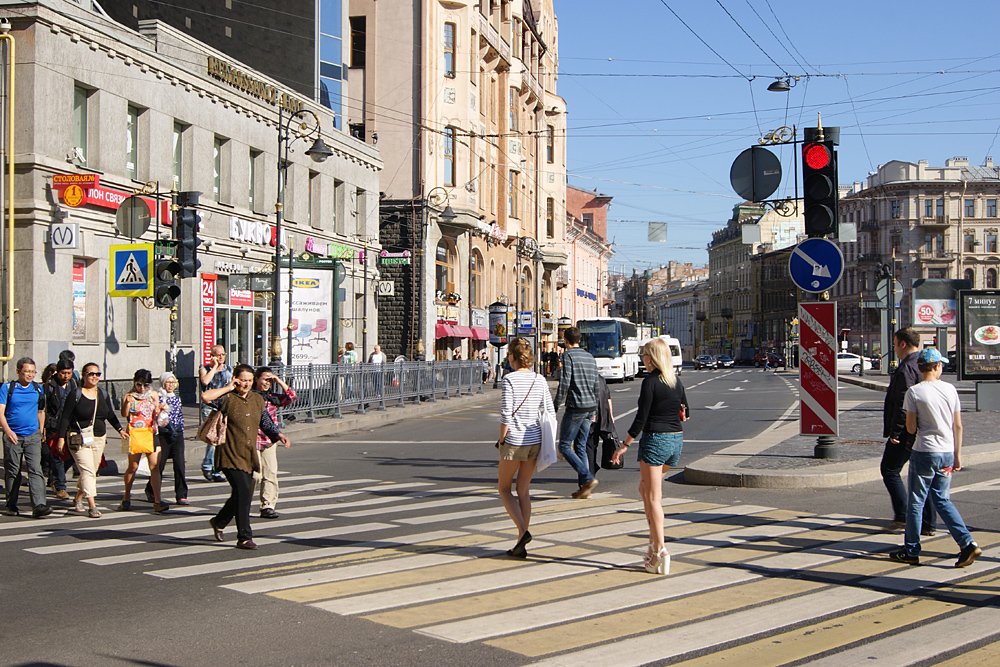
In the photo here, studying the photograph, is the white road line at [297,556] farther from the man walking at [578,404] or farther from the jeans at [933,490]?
the jeans at [933,490]

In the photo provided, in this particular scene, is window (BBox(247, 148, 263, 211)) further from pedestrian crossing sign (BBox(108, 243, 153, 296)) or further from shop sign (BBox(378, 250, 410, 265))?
pedestrian crossing sign (BBox(108, 243, 153, 296))

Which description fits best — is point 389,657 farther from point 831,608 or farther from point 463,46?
point 463,46

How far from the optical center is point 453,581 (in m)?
8.37

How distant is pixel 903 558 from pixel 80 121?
74.2 ft

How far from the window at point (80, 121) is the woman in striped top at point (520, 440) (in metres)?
19.7

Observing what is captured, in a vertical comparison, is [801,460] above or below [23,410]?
below

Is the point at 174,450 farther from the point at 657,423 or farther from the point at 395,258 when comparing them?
the point at 395,258

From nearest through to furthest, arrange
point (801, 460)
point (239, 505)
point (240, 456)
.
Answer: point (239, 505) → point (240, 456) → point (801, 460)

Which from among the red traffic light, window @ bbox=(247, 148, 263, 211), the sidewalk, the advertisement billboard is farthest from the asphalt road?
window @ bbox=(247, 148, 263, 211)

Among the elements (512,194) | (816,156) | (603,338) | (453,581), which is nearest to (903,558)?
(453,581)

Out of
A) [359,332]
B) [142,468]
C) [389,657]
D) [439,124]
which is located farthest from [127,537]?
[439,124]

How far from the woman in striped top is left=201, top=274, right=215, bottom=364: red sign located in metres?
23.7

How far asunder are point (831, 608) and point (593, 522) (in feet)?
12.9

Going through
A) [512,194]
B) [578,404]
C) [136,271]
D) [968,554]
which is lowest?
[968,554]
